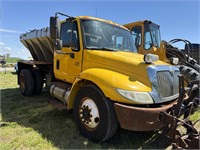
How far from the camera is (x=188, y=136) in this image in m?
3.14

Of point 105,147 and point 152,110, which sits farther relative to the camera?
point 105,147

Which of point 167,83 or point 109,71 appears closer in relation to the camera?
point 167,83

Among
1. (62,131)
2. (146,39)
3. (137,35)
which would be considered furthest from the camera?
(137,35)

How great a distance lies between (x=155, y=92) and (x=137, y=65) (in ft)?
1.83

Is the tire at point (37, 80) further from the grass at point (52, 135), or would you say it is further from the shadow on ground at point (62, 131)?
the grass at point (52, 135)

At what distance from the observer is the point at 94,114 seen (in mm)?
3537

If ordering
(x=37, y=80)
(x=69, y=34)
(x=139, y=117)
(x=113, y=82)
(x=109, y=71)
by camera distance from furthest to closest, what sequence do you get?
(x=37, y=80) < (x=69, y=34) < (x=109, y=71) < (x=113, y=82) < (x=139, y=117)

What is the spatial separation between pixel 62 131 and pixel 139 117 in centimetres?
183

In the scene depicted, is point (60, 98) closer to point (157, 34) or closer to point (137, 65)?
point (137, 65)

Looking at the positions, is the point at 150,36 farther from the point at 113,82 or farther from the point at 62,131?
the point at 62,131

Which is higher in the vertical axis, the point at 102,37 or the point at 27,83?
the point at 102,37

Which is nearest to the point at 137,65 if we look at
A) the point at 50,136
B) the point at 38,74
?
the point at 50,136

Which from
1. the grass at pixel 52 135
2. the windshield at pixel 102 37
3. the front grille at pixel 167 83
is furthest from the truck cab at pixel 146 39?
the front grille at pixel 167 83

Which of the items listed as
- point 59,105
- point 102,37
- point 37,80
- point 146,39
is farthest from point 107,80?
point 37,80
